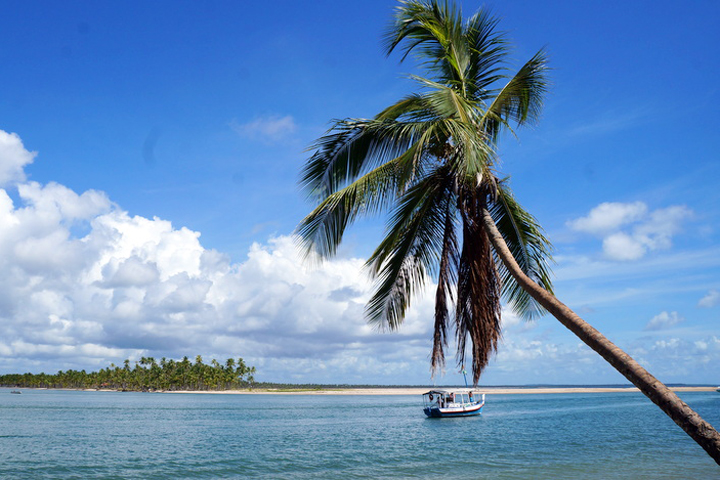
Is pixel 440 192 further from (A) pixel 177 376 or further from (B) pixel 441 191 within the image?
(A) pixel 177 376

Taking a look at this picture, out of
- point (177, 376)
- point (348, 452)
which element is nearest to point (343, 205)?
point (348, 452)

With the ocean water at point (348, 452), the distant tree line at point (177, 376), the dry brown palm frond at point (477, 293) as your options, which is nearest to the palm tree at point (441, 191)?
the dry brown palm frond at point (477, 293)

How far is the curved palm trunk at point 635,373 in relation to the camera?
3301mm

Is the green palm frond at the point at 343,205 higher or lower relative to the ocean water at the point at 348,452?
higher

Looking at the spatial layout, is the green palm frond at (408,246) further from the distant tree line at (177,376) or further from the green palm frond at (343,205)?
the distant tree line at (177,376)

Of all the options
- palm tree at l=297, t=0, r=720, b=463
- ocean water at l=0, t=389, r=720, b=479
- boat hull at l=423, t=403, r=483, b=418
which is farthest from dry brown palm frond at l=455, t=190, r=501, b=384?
boat hull at l=423, t=403, r=483, b=418

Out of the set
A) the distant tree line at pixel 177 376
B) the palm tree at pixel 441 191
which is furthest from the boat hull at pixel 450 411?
the distant tree line at pixel 177 376

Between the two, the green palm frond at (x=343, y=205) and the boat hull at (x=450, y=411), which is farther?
the boat hull at (x=450, y=411)

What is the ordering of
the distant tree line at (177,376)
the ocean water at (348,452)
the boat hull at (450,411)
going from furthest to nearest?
the distant tree line at (177,376) < the boat hull at (450,411) < the ocean water at (348,452)

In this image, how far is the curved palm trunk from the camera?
330 cm

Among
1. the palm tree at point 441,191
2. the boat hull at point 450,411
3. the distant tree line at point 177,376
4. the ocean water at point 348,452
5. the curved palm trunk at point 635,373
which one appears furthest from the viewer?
the distant tree line at point 177,376

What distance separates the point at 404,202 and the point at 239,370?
16538 centimetres

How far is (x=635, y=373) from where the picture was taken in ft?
12.7

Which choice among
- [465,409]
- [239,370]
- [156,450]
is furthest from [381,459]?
[239,370]
